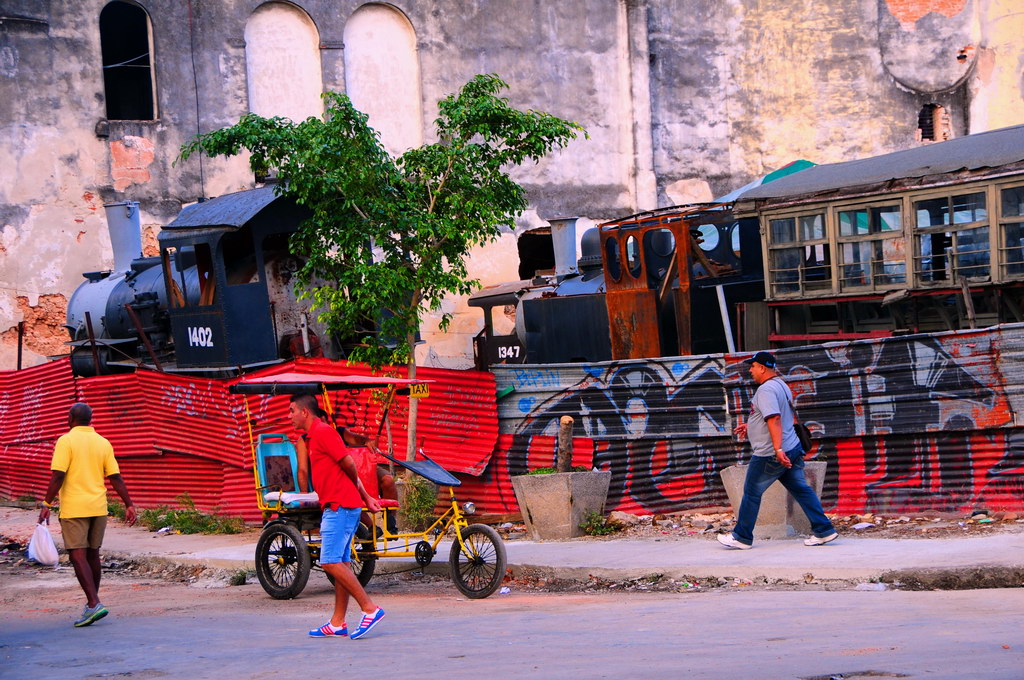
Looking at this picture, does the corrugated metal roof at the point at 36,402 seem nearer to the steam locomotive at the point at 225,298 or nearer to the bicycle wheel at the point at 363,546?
the steam locomotive at the point at 225,298

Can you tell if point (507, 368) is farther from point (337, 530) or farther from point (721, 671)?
point (721, 671)

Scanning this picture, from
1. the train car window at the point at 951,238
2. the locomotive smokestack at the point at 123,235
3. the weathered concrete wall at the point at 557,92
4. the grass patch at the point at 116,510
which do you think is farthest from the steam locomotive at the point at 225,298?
the train car window at the point at 951,238

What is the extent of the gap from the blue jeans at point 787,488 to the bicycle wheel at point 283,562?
12.2 ft

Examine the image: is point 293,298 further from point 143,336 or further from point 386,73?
point 386,73

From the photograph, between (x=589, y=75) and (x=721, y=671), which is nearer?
(x=721, y=671)

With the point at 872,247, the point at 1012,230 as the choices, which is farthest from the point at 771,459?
the point at 872,247

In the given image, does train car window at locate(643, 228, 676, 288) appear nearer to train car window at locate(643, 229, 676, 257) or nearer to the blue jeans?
train car window at locate(643, 229, 676, 257)

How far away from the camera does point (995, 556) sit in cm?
921

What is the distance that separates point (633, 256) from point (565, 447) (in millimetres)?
5661

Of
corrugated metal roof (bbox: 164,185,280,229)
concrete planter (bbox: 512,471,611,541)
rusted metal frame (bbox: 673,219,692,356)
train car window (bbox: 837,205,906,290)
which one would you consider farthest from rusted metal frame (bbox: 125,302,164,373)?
train car window (bbox: 837,205,906,290)

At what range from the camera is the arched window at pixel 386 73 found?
29031mm

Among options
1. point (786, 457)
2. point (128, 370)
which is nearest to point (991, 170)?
point (786, 457)

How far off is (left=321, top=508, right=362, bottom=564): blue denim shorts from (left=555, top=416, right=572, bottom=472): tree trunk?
4.61 metres

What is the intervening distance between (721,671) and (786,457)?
13.6 feet
